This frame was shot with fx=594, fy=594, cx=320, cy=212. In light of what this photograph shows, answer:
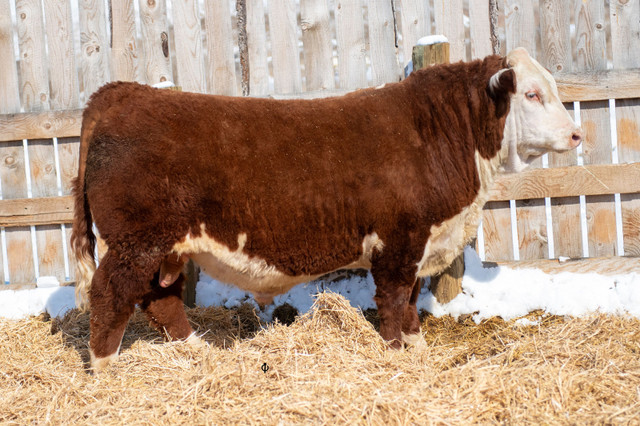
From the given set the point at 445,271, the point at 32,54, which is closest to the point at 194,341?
the point at 445,271

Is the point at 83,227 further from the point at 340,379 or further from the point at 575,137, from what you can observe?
the point at 575,137

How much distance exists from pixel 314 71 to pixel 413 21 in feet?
2.91

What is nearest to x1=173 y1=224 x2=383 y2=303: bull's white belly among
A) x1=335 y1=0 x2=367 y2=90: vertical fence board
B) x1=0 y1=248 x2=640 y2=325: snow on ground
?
x1=0 y1=248 x2=640 y2=325: snow on ground

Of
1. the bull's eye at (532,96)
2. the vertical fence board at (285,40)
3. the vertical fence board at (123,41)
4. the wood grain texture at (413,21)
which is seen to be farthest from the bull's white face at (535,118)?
the vertical fence board at (123,41)

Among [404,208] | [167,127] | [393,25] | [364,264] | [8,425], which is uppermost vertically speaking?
[393,25]

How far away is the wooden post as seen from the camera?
14.5 feet

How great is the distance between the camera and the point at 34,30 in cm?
504

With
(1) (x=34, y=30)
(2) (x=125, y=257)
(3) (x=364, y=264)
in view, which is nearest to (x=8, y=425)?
(2) (x=125, y=257)

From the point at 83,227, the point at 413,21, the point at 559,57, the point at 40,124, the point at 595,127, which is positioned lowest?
the point at 83,227

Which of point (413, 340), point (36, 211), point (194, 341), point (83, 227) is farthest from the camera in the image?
point (36, 211)

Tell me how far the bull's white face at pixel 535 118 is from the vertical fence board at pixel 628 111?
3.86 feet

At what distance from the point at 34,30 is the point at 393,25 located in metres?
3.02

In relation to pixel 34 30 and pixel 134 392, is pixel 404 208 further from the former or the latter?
pixel 34 30

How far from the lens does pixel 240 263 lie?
3643 millimetres
